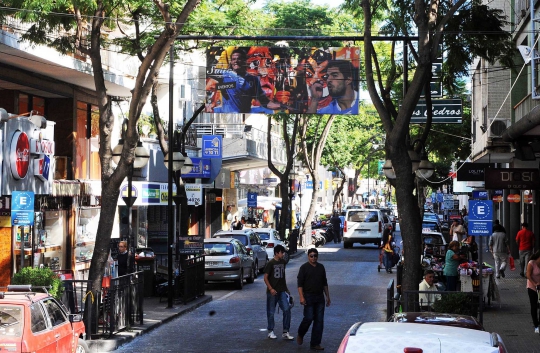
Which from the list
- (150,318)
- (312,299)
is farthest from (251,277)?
(312,299)

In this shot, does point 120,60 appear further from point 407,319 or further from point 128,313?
point 407,319

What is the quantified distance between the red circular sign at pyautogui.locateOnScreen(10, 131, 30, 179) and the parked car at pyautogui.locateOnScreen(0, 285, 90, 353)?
30.0 feet

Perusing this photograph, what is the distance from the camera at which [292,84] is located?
91.5ft

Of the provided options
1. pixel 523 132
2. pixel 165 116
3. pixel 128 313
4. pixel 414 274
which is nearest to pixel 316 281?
pixel 414 274

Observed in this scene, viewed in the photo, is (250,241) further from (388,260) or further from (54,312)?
(54,312)

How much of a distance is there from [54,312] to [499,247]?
760 inches

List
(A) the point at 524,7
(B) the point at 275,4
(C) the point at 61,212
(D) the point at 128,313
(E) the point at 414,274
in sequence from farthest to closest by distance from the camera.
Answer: (B) the point at 275,4
(C) the point at 61,212
(A) the point at 524,7
(D) the point at 128,313
(E) the point at 414,274

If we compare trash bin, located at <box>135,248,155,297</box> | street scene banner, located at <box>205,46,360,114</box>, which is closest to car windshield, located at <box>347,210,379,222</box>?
street scene banner, located at <box>205,46,360,114</box>

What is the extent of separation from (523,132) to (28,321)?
1208 cm

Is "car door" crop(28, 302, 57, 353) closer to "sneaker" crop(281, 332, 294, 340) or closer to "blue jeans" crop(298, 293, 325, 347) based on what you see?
"blue jeans" crop(298, 293, 325, 347)

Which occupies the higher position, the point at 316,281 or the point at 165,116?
the point at 165,116

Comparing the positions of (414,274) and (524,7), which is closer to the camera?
(414,274)

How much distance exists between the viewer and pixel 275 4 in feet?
128

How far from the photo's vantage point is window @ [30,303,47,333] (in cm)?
1041
